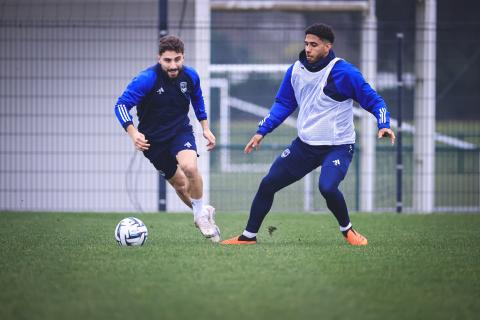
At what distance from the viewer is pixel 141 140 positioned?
23.8 ft

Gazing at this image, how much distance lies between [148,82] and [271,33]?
18.2 ft

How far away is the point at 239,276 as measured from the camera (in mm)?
5480

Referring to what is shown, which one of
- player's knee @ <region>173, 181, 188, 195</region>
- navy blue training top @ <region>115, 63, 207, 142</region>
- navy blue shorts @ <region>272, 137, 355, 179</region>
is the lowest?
player's knee @ <region>173, 181, 188, 195</region>

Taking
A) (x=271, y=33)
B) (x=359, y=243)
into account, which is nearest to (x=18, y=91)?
(x=271, y=33)

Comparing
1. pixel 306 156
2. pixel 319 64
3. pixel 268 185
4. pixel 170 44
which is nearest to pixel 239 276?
pixel 268 185

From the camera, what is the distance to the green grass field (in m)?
4.46

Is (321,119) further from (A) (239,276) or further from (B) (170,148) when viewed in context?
(A) (239,276)

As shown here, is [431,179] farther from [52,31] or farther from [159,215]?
[52,31]

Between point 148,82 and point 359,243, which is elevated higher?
point 148,82

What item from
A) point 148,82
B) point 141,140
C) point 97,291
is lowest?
point 97,291

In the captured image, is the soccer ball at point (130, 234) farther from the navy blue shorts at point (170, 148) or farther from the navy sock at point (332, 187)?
the navy sock at point (332, 187)

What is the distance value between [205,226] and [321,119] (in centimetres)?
142

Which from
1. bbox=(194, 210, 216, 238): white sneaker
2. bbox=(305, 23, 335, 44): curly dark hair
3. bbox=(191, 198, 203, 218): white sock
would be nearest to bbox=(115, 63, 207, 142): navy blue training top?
bbox=(191, 198, 203, 218): white sock

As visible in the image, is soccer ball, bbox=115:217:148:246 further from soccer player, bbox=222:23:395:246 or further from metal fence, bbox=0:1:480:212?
metal fence, bbox=0:1:480:212
